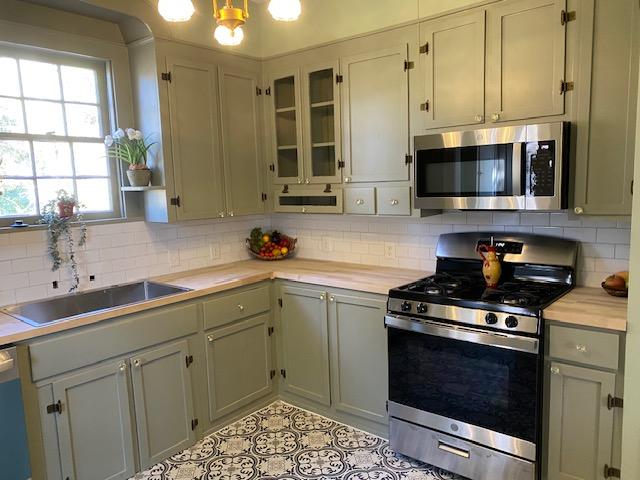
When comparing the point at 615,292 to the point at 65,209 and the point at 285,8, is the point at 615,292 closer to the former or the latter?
the point at 285,8

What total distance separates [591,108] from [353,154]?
139 centimetres

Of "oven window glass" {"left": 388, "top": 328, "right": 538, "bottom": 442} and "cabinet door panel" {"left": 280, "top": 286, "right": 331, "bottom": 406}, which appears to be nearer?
"oven window glass" {"left": 388, "top": 328, "right": 538, "bottom": 442}

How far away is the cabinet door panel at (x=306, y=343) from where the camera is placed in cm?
314

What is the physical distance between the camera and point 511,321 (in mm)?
2236

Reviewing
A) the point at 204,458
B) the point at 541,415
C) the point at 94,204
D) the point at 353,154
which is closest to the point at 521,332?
the point at 541,415

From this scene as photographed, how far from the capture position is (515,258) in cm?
281

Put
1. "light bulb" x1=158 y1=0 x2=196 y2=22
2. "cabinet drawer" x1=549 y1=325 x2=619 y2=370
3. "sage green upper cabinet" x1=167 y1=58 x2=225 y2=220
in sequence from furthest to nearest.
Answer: "sage green upper cabinet" x1=167 y1=58 x2=225 y2=220 < "cabinet drawer" x1=549 y1=325 x2=619 y2=370 < "light bulb" x1=158 y1=0 x2=196 y2=22

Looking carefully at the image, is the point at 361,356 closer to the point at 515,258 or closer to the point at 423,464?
the point at 423,464

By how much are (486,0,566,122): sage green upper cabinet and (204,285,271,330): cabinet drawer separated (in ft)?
5.91

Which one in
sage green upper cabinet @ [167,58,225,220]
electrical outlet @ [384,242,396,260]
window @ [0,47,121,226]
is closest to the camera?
window @ [0,47,121,226]

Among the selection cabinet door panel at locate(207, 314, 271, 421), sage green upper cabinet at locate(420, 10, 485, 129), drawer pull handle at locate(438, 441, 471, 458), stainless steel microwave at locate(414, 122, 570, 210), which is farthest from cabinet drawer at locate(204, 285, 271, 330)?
sage green upper cabinet at locate(420, 10, 485, 129)

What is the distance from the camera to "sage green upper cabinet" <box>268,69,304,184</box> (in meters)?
3.47

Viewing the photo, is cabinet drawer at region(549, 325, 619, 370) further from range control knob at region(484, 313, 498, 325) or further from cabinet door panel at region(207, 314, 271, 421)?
cabinet door panel at region(207, 314, 271, 421)

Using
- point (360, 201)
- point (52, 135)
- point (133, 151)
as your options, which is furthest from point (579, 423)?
point (52, 135)
